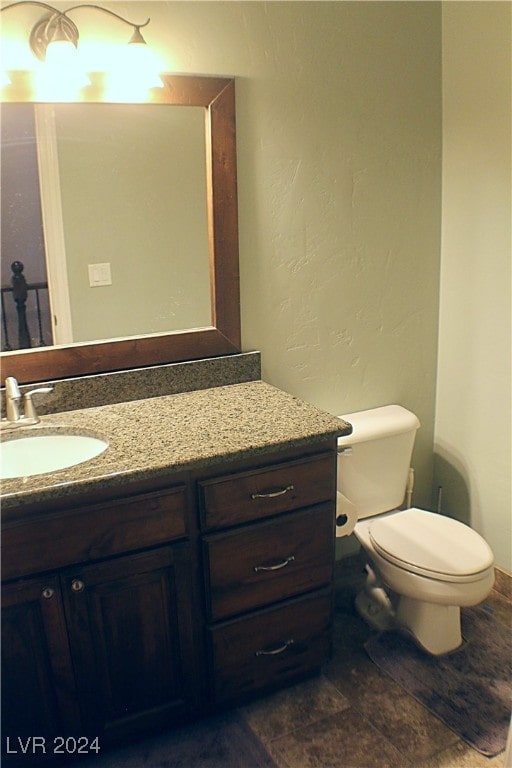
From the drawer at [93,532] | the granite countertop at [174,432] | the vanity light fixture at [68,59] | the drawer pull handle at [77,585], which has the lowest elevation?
the drawer pull handle at [77,585]

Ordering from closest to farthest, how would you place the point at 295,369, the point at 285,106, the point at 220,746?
the point at 220,746 < the point at 285,106 < the point at 295,369

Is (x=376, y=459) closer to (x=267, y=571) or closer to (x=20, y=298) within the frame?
(x=267, y=571)

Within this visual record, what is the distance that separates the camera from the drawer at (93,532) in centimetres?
147

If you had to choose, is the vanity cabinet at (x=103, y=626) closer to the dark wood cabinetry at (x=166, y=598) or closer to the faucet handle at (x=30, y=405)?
the dark wood cabinetry at (x=166, y=598)

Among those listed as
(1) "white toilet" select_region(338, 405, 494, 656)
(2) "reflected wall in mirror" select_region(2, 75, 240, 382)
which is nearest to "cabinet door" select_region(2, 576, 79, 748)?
(2) "reflected wall in mirror" select_region(2, 75, 240, 382)

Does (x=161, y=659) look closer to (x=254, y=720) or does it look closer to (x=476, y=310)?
(x=254, y=720)

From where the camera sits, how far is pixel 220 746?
1.80 metres

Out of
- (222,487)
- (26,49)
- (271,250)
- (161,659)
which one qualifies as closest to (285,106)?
(271,250)

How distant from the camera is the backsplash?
190cm

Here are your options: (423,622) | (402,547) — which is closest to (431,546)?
(402,547)

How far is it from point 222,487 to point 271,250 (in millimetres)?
834

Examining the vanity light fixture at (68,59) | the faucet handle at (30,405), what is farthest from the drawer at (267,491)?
the vanity light fixture at (68,59)

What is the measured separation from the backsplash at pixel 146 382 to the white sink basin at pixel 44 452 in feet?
0.38

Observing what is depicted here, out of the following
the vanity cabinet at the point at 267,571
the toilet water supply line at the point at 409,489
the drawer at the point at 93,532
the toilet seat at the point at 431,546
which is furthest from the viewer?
the toilet water supply line at the point at 409,489
